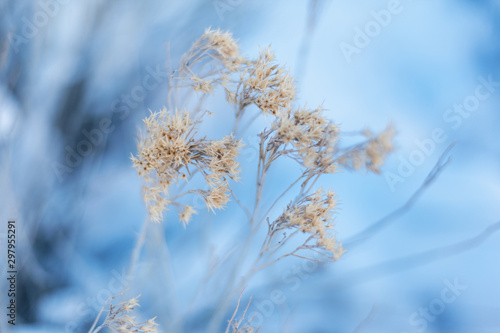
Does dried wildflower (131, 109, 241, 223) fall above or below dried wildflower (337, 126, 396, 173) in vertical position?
above

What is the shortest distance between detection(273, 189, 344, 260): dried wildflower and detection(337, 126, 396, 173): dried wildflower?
0.21 feet

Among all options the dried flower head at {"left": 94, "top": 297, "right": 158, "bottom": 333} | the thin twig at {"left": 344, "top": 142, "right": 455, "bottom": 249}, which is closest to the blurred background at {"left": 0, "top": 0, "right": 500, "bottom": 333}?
the thin twig at {"left": 344, "top": 142, "right": 455, "bottom": 249}

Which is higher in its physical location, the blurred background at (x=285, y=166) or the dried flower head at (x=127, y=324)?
the blurred background at (x=285, y=166)

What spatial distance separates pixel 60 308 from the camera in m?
0.90

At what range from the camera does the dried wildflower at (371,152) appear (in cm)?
44

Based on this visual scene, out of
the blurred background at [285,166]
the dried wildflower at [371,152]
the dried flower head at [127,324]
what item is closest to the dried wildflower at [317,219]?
the dried wildflower at [371,152]

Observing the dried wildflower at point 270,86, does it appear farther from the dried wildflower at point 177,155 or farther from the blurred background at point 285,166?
the blurred background at point 285,166

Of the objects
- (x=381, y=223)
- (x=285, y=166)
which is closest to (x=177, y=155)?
(x=285, y=166)

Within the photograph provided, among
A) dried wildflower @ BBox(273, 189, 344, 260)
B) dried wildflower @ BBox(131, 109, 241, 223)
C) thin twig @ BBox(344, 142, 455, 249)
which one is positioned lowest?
Answer: dried wildflower @ BBox(273, 189, 344, 260)

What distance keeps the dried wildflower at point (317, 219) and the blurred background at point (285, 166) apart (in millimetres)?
379

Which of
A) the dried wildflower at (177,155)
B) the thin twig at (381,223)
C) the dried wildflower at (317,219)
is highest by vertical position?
the dried wildflower at (177,155)

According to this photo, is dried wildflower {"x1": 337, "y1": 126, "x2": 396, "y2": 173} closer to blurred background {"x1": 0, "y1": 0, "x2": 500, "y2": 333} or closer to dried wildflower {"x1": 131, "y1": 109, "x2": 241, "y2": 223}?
dried wildflower {"x1": 131, "y1": 109, "x2": 241, "y2": 223}

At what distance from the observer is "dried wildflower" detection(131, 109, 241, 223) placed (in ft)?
1.67

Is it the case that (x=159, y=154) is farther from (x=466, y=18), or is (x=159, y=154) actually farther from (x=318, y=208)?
(x=466, y=18)
